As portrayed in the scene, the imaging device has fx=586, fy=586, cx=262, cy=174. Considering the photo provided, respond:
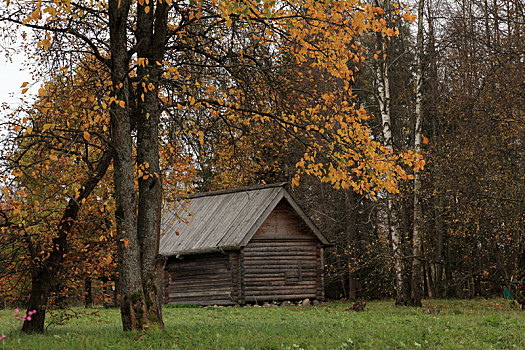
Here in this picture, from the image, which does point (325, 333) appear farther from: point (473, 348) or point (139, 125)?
point (139, 125)

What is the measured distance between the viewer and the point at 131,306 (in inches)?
437

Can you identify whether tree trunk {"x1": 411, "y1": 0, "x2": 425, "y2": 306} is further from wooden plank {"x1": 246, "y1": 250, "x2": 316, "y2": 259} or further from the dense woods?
wooden plank {"x1": 246, "y1": 250, "x2": 316, "y2": 259}

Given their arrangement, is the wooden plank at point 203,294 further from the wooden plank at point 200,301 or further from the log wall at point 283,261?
the log wall at point 283,261

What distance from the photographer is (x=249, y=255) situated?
88.1 feet

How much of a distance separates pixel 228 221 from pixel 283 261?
325cm

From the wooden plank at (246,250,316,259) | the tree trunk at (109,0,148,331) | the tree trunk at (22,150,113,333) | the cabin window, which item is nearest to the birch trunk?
the cabin window

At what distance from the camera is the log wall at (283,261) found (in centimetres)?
2686

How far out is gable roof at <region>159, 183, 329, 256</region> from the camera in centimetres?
2648

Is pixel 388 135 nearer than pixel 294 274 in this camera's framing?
Yes

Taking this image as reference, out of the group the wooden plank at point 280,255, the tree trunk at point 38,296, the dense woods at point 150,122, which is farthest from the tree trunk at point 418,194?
the tree trunk at point 38,296

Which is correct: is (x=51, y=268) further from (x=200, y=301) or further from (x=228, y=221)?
(x=228, y=221)

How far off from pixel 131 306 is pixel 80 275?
8.49ft

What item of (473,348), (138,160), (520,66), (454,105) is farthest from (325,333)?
(454,105)

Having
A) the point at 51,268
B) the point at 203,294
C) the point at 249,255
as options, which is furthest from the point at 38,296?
the point at 203,294
